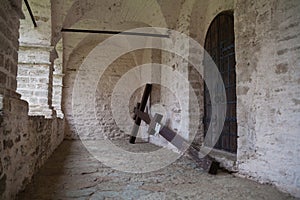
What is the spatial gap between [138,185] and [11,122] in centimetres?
124

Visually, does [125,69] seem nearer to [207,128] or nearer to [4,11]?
[207,128]

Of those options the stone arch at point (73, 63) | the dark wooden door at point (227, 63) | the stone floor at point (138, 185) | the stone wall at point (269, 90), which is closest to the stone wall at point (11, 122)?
the stone floor at point (138, 185)

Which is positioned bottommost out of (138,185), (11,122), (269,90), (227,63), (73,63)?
(138,185)

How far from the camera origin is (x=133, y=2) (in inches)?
186

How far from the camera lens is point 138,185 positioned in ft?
7.54

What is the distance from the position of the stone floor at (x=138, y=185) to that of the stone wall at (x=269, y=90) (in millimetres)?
214

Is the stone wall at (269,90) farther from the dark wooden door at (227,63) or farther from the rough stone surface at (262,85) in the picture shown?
the dark wooden door at (227,63)

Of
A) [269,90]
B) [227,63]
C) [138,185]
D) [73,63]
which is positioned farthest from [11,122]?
[73,63]

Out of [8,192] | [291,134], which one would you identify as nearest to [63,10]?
[8,192]

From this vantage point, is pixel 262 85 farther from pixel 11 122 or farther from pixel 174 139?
pixel 11 122

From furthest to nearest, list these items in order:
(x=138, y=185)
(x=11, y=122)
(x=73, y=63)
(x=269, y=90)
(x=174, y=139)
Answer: (x=73, y=63), (x=174, y=139), (x=269, y=90), (x=138, y=185), (x=11, y=122)

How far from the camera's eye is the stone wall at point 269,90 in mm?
2146

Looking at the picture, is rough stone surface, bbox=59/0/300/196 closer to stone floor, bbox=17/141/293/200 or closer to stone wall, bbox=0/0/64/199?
stone floor, bbox=17/141/293/200

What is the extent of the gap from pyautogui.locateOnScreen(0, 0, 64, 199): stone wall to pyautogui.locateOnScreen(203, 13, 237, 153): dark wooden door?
2.37 m
